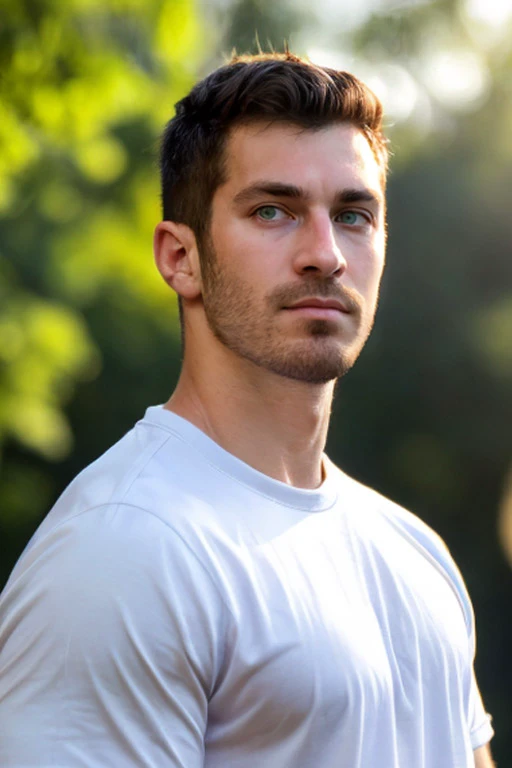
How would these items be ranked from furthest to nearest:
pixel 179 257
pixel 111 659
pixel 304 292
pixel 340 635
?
pixel 179 257, pixel 304 292, pixel 340 635, pixel 111 659

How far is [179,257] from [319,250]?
1.20 feet

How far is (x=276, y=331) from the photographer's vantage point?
8.13 feet

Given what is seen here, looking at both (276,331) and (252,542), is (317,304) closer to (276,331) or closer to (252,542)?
(276,331)

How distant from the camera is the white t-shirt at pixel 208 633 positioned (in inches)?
77.4

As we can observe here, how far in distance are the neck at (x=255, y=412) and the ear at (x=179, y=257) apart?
0.55 ft

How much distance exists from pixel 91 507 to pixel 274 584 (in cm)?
34

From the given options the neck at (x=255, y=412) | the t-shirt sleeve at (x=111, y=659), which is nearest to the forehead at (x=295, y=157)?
the neck at (x=255, y=412)

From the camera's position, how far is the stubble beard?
2471 mm

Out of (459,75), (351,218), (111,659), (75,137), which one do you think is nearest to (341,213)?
(351,218)

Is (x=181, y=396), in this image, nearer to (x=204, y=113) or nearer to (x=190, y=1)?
(x=204, y=113)

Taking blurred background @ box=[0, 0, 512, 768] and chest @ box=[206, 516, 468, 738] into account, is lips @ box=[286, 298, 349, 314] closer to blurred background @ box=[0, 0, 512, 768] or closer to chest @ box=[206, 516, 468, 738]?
A: chest @ box=[206, 516, 468, 738]

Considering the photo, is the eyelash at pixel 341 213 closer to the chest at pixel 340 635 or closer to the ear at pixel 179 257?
the ear at pixel 179 257

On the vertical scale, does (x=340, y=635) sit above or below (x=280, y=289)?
below

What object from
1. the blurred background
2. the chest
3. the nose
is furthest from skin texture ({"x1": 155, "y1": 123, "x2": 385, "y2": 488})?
the blurred background
